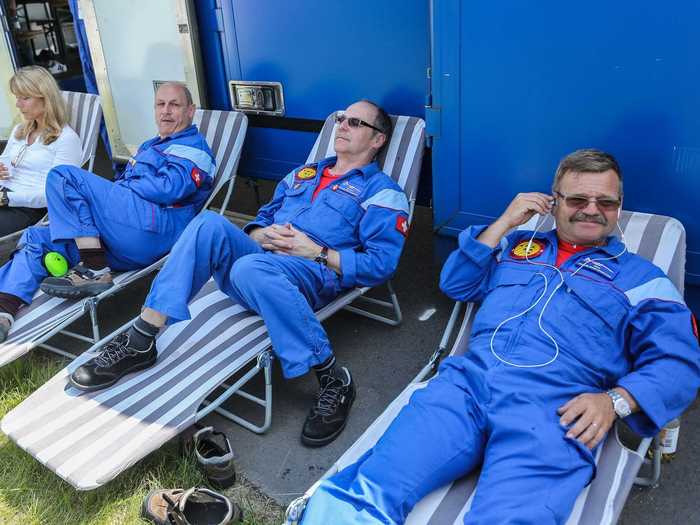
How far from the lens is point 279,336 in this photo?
2.55m

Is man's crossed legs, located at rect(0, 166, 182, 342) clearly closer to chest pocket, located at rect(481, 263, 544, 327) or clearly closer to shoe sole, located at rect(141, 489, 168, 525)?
shoe sole, located at rect(141, 489, 168, 525)

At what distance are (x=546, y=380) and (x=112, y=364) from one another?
176cm

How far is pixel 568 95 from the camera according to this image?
261 cm

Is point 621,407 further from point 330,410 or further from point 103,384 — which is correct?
point 103,384

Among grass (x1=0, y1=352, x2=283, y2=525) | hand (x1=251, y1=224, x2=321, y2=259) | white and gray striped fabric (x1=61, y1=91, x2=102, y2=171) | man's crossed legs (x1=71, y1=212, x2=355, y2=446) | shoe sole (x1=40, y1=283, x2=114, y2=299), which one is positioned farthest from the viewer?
white and gray striped fabric (x1=61, y1=91, x2=102, y2=171)

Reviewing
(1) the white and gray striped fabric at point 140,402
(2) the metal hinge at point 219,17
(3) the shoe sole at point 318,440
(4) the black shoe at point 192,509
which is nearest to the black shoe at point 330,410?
(3) the shoe sole at point 318,440

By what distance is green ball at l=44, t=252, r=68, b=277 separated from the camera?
3393 millimetres

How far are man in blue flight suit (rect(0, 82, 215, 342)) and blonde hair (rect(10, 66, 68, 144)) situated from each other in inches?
32.4

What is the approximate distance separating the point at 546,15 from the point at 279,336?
1.70 metres

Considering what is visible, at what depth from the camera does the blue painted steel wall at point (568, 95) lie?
2.38m

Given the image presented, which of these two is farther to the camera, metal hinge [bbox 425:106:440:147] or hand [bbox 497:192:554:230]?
metal hinge [bbox 425:106:440:147]

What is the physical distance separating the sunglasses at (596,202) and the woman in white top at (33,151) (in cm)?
339

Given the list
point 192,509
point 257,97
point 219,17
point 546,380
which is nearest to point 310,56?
point 257,97

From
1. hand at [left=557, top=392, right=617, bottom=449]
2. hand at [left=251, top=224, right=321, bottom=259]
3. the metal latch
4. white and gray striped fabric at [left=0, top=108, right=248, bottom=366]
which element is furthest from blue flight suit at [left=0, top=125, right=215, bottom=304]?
hand at [left=557, top=392, right=617, bottom=449]
